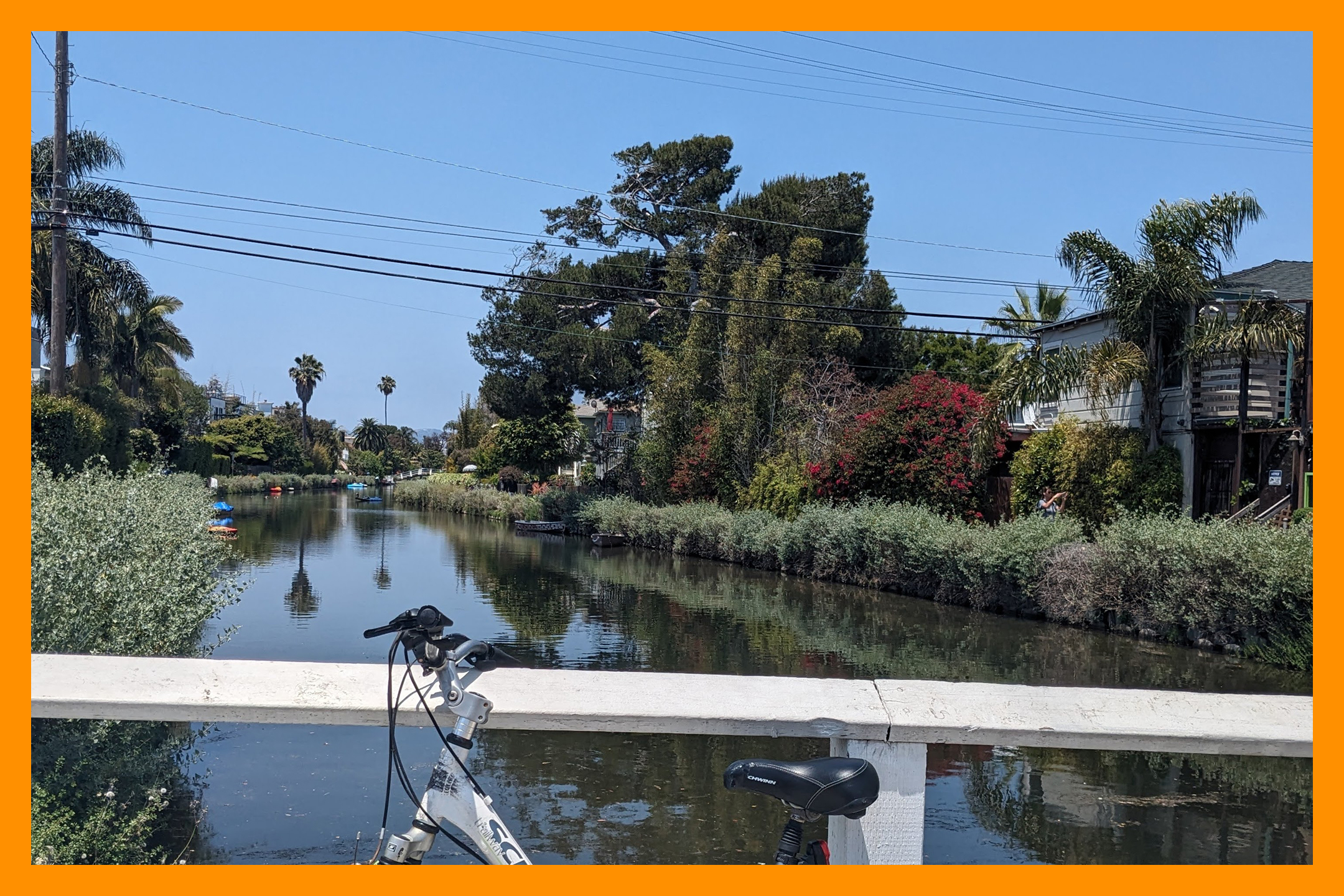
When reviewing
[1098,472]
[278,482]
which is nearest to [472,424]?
[278,482]

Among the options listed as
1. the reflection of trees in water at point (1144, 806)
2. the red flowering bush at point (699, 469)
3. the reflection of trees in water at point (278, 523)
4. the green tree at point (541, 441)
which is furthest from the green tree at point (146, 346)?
the reflection of trees in water at point (1144, 806)

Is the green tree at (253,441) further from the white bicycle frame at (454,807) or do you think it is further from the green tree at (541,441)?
the white bicycle frame at (454,807)

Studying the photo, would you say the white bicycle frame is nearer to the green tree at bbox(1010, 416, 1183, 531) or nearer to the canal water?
the canal water

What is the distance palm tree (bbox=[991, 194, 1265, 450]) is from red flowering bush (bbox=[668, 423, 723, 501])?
1488 cm

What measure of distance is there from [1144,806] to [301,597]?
55.7 ft

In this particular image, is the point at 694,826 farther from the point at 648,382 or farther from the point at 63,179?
the point at 648,382

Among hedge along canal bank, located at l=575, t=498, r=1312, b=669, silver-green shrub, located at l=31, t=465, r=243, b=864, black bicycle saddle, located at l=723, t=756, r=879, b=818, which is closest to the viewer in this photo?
black bicycle saddle, located at l=723, t=756, r=879, b=818

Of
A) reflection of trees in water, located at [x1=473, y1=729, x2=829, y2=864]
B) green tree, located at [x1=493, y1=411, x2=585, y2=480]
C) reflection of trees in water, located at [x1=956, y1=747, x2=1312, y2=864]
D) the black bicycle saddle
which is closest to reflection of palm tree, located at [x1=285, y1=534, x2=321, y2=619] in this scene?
reflection of trees in water, located at [x1=473, y1=729, x2=829, y2=864]

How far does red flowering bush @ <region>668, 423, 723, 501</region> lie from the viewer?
117 ft

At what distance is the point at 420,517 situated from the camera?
57.8 metres

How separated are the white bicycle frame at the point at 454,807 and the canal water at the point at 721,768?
0.38ft

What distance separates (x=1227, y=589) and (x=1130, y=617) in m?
Answer: 2.72

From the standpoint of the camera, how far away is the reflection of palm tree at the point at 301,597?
61.9 ft

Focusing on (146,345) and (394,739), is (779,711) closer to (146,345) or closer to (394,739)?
(394,739)
